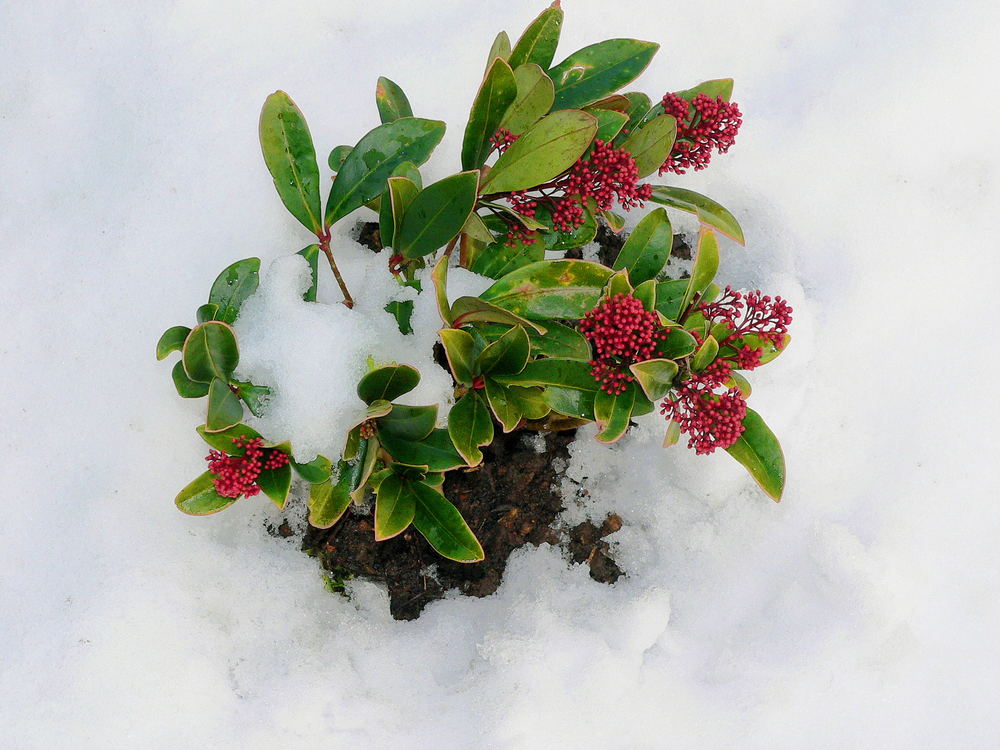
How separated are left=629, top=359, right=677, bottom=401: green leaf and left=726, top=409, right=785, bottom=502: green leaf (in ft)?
0.65

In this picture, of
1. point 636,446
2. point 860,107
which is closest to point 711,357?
point 636,446

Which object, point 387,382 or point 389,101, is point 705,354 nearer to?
point 387,382

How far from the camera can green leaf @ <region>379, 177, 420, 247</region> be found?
1.38 metres

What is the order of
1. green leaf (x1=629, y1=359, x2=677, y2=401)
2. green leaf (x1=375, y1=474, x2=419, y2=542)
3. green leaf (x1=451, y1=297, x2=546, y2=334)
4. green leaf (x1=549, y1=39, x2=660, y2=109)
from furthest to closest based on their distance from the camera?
green leaf (x1=549, y1=39, x2=660, y2=109) < green leaf (x1=375, y1=474, x2=419, y2=542) < green leaf (x1=451, y1=297, x2=546, y2=334) < green leaf (x1=629, y1=359, x2=677, y2=401)

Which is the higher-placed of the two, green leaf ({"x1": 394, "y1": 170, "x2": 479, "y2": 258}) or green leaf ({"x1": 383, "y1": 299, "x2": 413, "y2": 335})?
green leaf ({"x1": 394, "y1": 170, "x2": 479, "y2": 258})

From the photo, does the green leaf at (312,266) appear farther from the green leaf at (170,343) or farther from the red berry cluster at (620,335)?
the red berry cluster at (620,335)

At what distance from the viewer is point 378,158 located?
1516 mm

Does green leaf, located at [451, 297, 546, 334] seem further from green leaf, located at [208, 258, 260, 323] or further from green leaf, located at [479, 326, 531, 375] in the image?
green leaf, located at [208, 258, 260, 323]

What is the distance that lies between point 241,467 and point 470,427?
40cm

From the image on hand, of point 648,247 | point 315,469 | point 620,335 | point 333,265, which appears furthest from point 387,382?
point 648,247

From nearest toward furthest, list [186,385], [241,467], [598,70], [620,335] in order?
[620,335]
[241,467]
[186,385]
[598,70]

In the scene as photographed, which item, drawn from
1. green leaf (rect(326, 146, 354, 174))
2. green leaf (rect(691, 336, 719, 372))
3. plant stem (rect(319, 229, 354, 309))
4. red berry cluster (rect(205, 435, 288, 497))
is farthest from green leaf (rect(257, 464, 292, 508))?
green leaf (rect(691, 336, 719, 372))

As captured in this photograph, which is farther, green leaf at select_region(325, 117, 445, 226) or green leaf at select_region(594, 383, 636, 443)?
green leaf at select_region(325, 117, 445, 226)

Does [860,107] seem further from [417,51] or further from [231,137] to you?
[231,137]
